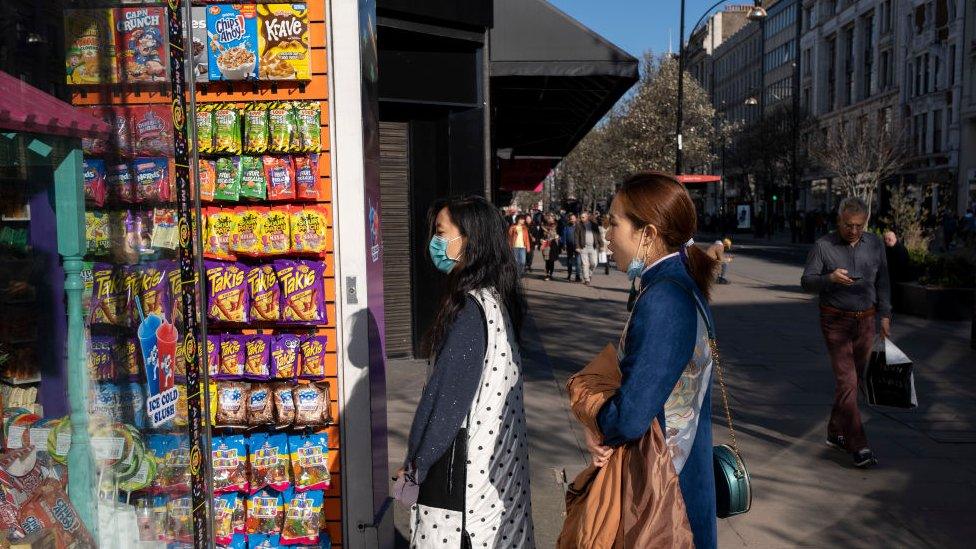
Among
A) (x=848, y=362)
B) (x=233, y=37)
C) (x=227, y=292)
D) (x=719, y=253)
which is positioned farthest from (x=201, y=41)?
(x=848, y=362)

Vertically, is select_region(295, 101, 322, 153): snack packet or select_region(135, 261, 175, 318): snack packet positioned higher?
select_region(295, 101, 322, 153): snack packet

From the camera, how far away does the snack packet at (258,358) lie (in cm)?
379

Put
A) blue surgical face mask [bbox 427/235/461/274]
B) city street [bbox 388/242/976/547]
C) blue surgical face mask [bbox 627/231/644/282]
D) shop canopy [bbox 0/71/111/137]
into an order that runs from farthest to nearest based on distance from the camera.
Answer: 1. city street [bbox 388/242/976/547]
2. blue surgical face mask [bbox 427/235/461/274]
3. blue surgical face mask [bbox 627/231/644/282]
4. shop canopy [bbox 0/71/111/137]

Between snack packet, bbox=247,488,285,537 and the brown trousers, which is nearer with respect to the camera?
snack packet, bbox=247,488,285,537

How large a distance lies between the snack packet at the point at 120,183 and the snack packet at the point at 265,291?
1687 mm

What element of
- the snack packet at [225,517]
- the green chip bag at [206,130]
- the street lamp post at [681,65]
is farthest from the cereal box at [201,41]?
the street lamp post at [681,65]

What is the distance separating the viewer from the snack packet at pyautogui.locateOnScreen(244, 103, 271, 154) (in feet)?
12.2

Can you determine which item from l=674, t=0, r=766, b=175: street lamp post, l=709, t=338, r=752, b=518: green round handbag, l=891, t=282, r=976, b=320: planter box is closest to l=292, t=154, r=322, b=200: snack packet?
l=709, t=338, r=752, b=518: green round handbag

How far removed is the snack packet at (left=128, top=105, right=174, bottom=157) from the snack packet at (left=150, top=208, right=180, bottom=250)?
15 cm

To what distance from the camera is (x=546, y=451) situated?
6332 millimetres

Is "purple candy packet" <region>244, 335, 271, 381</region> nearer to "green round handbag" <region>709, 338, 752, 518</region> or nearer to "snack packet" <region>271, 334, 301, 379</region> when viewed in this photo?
"snack packet" <region>271, 334, 301, 379</region>

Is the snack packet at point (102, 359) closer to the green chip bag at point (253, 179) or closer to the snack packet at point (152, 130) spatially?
the snack packet at point (152, 130)

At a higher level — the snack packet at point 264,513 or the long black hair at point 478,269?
the long black hair at point 478,269

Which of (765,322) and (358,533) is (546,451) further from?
(765,322)
